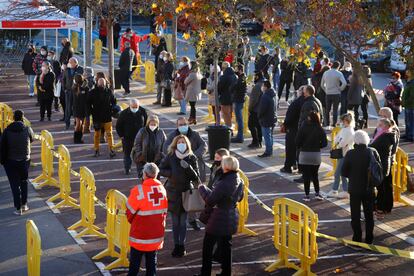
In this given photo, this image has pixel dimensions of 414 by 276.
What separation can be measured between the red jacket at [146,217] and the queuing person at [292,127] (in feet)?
22.8

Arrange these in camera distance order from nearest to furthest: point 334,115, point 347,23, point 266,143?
point 347,23 < point 266,143 < point 334,115

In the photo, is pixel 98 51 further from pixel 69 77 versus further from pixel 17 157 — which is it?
pixel 17 157

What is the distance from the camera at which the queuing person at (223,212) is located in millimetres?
11422

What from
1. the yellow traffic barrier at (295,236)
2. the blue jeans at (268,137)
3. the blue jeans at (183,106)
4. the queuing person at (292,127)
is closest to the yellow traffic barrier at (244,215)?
the yellow traffic barrier at (295,236)

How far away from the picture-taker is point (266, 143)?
1961 cm

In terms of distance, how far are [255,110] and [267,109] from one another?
3.45 feet

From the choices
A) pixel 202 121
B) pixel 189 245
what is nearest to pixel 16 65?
pixel 202 121

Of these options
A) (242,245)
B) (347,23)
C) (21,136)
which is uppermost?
(347,23)

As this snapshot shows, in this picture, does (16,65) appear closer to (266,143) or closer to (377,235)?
(266,143)

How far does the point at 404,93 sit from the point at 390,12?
363 inches

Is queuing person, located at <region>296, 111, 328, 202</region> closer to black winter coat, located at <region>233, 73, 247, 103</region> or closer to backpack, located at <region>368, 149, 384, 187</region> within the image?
backpack, located at <region>368, 149, 384, 187</region>

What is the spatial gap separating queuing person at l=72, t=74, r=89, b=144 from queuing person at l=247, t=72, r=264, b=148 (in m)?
3.84

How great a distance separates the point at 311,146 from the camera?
51.5 ft

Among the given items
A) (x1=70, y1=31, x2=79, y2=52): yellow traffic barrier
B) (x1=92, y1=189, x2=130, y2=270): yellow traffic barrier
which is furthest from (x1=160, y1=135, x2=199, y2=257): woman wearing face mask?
(x1=70, y1=31, x2=79, y2=52): yellow traffic barrier
